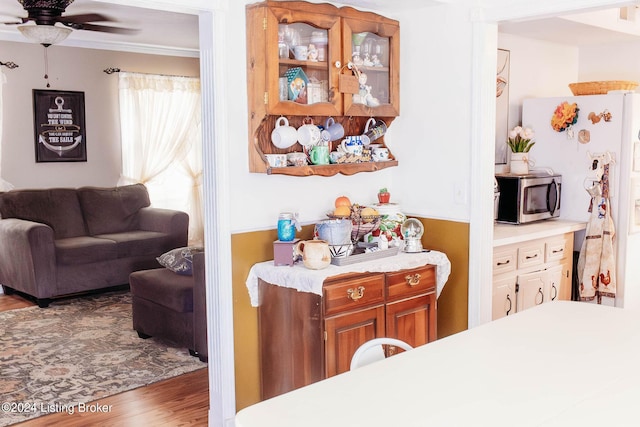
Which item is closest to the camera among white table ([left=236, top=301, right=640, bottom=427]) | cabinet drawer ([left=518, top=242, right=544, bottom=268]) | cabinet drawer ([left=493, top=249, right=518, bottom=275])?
white table ([left=236, top=301, right=640, bottom=427])

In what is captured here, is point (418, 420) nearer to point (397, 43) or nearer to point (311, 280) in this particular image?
point (311, 280)

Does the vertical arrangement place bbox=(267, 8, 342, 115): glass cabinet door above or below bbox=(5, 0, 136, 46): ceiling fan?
below

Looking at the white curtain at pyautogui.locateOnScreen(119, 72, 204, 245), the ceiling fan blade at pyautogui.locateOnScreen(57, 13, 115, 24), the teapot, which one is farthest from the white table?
the white curtain at pyautogui.locateOnScreen(119, 72, 204, 245)

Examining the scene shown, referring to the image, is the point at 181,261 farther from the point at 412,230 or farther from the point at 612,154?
the point at 612,154

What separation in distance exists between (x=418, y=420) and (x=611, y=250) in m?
3.50

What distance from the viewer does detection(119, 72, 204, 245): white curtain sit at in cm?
720

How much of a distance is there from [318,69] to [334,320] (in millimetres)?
1243

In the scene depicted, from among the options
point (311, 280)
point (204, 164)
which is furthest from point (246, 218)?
point (311, 280)

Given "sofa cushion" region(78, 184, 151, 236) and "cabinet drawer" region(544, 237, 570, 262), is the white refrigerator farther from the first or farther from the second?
"sofa cushion" region(78, 184, 151, 236)

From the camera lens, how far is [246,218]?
329cm

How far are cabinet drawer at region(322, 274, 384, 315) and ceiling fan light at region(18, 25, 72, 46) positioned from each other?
3.09 metres

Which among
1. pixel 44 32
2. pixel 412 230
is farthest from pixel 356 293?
pixel 44 32

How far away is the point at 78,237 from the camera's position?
6.42m

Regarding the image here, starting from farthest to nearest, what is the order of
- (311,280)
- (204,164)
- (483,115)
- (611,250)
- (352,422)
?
(611,250) → (483,115) → (204,164) → (311,280) → (352,422)
